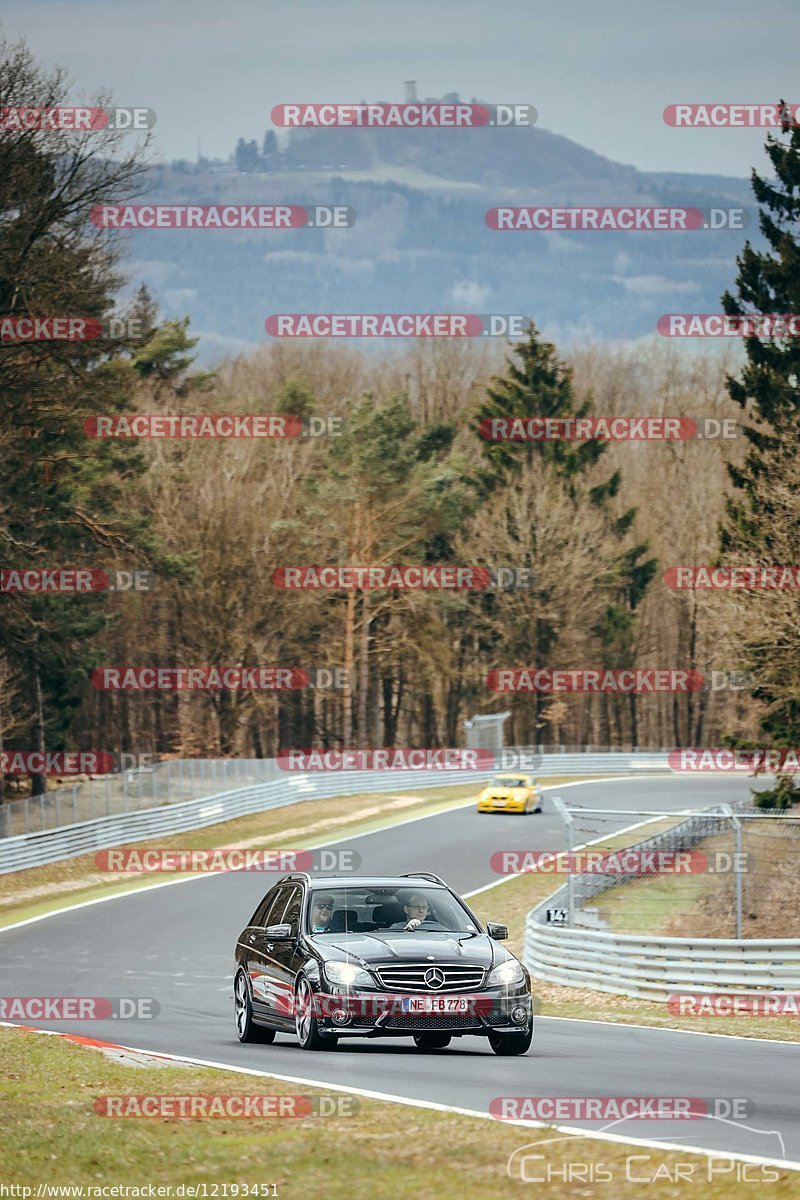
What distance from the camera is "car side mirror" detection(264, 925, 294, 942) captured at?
14289mm

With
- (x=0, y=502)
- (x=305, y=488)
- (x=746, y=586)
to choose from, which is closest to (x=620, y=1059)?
(x=746, y=586)

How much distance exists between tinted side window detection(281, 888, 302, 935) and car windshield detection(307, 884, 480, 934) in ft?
0.54

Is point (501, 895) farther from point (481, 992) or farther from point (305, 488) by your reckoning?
point (305, 488)

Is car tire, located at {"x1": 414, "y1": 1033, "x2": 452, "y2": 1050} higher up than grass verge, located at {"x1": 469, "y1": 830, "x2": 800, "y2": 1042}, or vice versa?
car tire, located at {"x1": 414, "y1": 1033, "x2": 452, "y2": 1050}

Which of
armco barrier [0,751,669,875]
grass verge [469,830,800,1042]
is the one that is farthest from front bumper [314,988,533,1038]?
armco barrier [0,751,669,875]

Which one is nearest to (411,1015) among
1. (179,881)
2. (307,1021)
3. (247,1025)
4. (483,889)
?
(307,1021)

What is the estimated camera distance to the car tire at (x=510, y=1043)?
13.7 meters

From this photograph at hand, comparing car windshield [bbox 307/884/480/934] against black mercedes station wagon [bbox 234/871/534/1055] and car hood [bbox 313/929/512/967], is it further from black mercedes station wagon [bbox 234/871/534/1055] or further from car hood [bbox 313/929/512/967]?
car hood [bbox 313/929/512/967]

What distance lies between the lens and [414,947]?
13484 millimetres

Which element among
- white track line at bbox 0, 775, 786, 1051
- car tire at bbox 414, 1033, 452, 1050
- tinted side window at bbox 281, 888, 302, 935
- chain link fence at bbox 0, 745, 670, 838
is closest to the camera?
tinted side window at bbox 281, 888, 302, 935

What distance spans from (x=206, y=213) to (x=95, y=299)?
331 centimetres

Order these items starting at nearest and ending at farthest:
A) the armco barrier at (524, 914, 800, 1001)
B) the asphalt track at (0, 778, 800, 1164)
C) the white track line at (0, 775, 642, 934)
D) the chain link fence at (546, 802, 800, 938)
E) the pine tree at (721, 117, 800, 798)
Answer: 1. the asphalt track at (0, 778, 800, 1164)
2. the armco barrier at (524, 914, 800, 1001)
3. the chain link fence at (546, 802, 800, 938)
4. the white track line at (0, 775, 642, 934)
5. the pine tree at (721, 117, 800, 798)

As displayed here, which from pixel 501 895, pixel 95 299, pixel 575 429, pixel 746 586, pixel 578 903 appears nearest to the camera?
pixel 578 903

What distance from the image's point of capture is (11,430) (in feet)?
127
